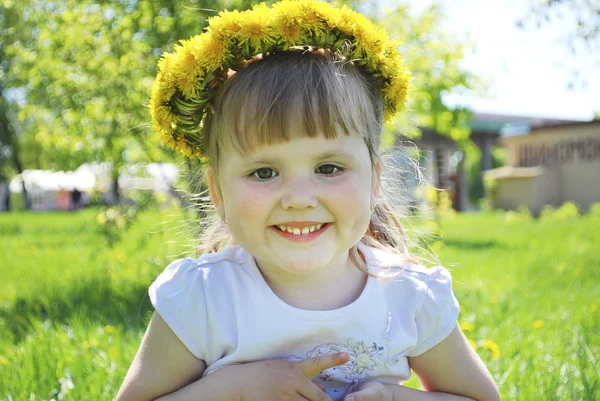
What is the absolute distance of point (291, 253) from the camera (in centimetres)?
162

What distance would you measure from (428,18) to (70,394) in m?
4.11

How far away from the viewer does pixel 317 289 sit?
1.79 m

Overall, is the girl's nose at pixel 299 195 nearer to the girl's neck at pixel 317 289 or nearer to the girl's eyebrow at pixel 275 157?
the girl's eyebrow at pixel 275 157

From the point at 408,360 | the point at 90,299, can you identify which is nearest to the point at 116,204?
the point at 90,299

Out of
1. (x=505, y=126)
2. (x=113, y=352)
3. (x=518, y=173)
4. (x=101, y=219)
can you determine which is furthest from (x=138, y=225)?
(x=505, y=126)

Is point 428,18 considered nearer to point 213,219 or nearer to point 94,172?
point 94,172

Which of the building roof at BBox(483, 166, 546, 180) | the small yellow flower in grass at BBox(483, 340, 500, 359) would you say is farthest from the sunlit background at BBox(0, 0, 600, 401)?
the building roof at BBox(483, 166, 546, 180)

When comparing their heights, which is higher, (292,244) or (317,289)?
(292,244)

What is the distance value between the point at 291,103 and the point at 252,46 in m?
0.20

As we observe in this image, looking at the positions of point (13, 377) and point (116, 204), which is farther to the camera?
point (116, 204)

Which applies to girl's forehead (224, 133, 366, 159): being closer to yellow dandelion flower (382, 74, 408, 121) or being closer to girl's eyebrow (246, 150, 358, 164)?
girl's eyebrow (246, 150, 358, 164)

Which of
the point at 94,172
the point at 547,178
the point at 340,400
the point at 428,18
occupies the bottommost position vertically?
the point at 547,178

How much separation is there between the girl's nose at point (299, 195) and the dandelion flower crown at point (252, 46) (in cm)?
38

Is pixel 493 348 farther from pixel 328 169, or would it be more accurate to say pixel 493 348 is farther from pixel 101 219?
pixel 101 219
